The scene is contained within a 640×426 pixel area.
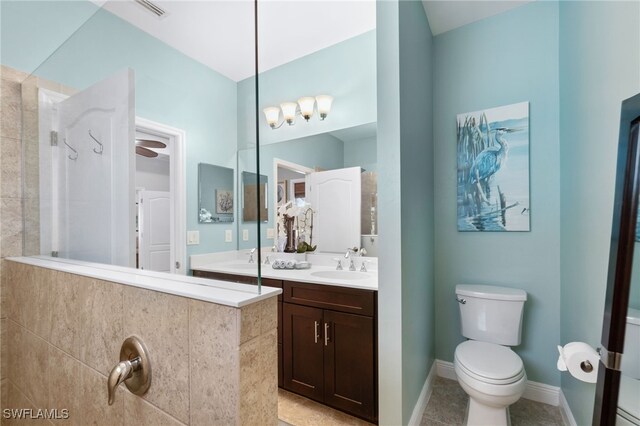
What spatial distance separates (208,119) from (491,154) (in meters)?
2.04

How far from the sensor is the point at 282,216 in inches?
98.4

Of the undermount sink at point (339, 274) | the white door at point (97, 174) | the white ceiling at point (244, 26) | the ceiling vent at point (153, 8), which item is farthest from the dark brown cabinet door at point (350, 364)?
the ceiling vent at point (153, 8)

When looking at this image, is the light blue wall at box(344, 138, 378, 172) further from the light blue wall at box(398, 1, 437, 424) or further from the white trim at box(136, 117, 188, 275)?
the white trim at box(136, 117, 188, 275)

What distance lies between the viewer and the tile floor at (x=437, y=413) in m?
1.73

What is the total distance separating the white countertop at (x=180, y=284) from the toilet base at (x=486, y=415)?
1577 millimetres

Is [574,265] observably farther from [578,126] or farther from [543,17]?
[543,17]

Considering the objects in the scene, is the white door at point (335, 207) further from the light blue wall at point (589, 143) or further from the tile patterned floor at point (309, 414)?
the light blue wall at point (589, 143)

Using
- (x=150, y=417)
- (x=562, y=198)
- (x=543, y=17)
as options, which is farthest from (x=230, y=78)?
(x=543, y=17)

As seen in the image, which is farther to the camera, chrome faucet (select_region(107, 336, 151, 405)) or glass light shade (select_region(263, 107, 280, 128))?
glass light shade (select_region(263, 107, 280, 128))

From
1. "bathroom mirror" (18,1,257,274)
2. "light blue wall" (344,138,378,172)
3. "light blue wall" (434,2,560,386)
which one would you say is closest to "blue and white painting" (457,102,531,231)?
"light blue wall" (434,2,560,386)

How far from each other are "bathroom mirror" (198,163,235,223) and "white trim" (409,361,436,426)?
162cm

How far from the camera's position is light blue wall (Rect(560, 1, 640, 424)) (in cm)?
112

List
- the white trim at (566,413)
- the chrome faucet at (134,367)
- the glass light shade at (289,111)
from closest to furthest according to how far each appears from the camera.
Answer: the chrome faucet at (134,367), the white trim at (566,413), the glass light shade at (289,111)

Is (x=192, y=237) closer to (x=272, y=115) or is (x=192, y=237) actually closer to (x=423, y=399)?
(x=423, y=399)
